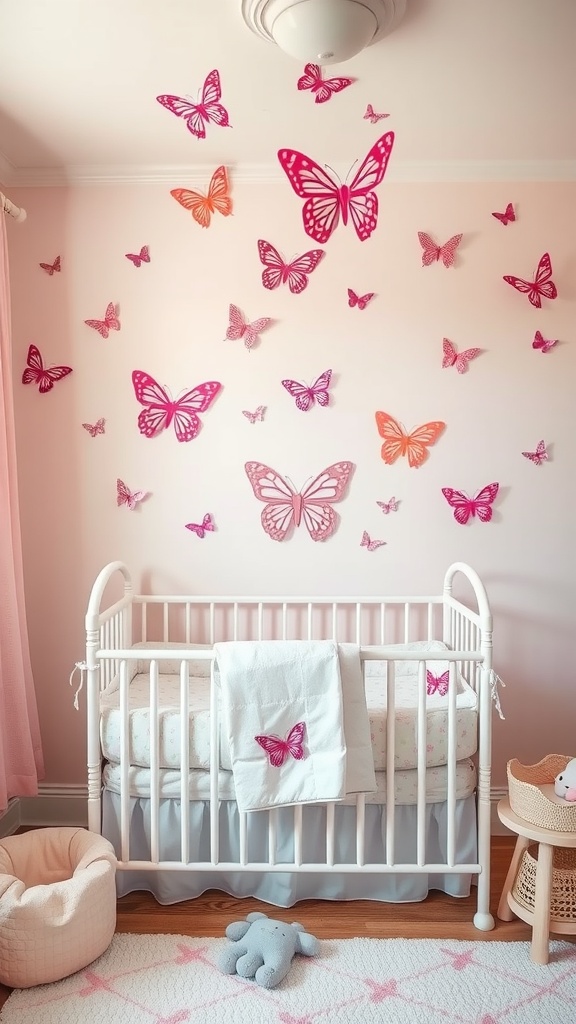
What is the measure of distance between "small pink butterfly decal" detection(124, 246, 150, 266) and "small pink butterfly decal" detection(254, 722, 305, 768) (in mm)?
1683

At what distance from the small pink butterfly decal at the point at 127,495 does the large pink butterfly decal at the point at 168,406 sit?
0.65 feet

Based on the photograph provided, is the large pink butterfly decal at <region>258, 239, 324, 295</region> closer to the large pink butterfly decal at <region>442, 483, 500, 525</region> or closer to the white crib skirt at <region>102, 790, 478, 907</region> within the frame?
the large pink butterfly decal at <region>442, 483, 500, 525</region>

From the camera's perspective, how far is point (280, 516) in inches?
107

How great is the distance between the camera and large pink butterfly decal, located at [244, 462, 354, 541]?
8.88 ft

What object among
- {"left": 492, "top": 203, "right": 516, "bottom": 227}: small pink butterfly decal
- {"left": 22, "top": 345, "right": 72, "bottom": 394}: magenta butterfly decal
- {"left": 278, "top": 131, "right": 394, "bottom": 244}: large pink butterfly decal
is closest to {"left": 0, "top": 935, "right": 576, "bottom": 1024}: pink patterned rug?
{"left": 22, "top": 345, "right": 72, "bottom": 394}: magenta butterfly decal

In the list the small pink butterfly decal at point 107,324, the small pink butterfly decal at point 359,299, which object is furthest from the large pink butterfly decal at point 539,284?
the small pink butterfly decal at point 107,324

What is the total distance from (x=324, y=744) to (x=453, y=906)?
2.22ft

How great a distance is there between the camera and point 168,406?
8.87 ft

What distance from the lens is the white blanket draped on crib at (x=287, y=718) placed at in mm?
1954

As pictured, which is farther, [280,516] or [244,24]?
[280,516]

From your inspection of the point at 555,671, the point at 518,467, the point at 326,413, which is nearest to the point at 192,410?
the point at 326,413

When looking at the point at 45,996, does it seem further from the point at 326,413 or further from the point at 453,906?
the point at 326,413

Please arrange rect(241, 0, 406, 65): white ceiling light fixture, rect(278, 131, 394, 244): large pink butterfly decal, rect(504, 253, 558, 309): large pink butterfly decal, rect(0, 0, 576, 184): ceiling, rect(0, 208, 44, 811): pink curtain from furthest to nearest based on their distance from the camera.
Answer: rect(504, 253, 558, 309): large pink butterfly decal, rect(0, 208, 44, 811): pink curtain, rect(278, 131, 394, 244): large pink butterfly decal, rect(0, 0, 576, 184): ceiling, rect(241, 0, 406, 65): white ceiling light fixture

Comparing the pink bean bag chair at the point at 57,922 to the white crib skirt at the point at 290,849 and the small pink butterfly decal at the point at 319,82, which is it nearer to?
the white crib skirt at the point at 290,849
